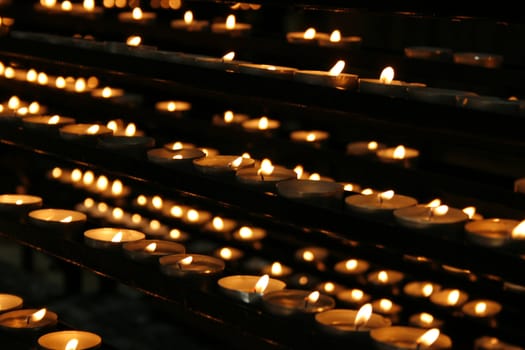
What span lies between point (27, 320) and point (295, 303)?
2.01ft

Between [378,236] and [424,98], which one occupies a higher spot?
[424,98]

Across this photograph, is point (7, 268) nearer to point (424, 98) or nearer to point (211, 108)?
point (211, 108)

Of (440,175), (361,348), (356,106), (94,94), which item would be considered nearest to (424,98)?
(356,106)

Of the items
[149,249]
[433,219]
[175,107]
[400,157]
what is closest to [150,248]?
[149,249]

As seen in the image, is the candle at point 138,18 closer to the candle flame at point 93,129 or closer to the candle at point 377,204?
the candle flame at point 93,129

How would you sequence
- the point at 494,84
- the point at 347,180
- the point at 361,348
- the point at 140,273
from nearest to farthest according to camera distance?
the point at 361,348 → the point at 494,84 → the point at 140,273 → the point at 347,180

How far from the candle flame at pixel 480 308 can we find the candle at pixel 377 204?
30 centimetres

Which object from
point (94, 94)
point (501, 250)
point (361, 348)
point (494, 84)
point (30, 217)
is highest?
point (94, 94)

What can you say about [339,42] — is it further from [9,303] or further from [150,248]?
[9,303]

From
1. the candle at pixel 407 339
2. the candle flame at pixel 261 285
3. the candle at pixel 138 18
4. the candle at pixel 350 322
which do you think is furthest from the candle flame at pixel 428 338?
the candle at pixel 138 18

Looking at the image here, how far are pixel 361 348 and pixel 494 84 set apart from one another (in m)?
0.51

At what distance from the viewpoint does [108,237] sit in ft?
7.32

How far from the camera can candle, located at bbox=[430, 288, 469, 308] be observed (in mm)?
2123

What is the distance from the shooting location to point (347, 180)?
2787mm
